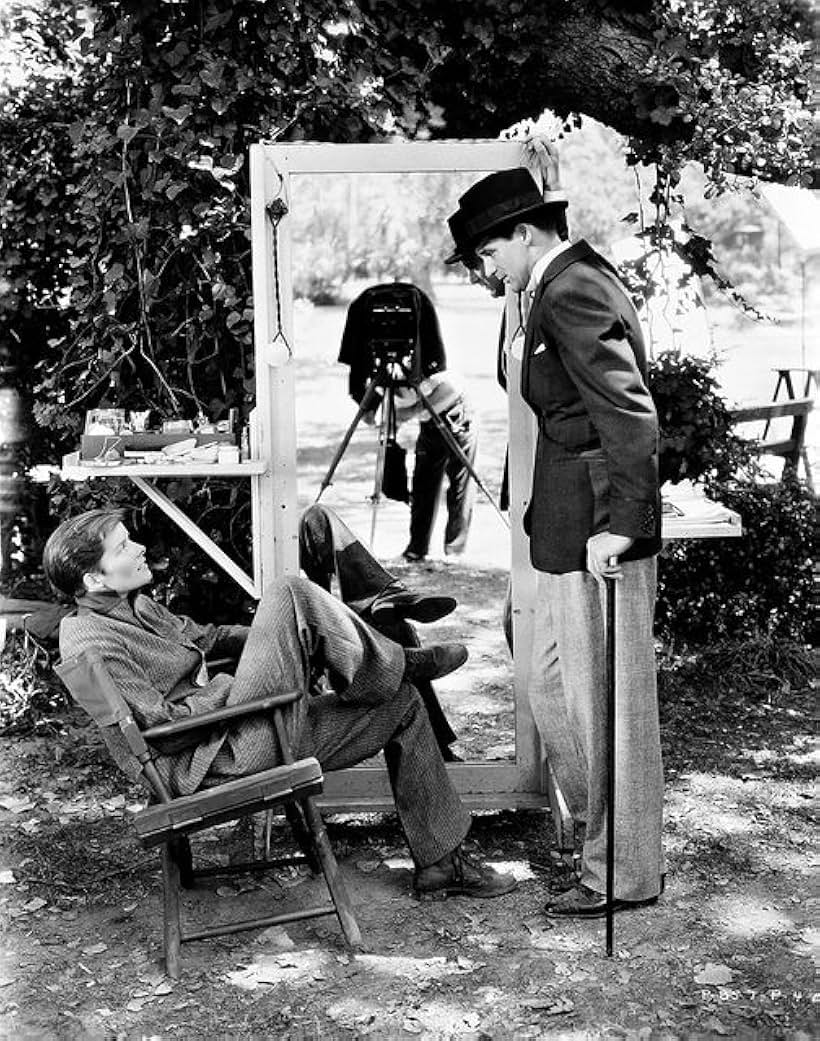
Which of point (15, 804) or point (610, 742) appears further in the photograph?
point (15, 804)

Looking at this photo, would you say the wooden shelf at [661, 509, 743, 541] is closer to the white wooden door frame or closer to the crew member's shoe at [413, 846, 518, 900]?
the white wooden door frame

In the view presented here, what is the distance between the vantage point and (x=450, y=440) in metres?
4.97

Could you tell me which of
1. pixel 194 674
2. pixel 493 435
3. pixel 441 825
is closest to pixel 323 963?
pixel 441 825

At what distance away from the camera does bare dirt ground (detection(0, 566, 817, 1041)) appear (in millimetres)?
3215

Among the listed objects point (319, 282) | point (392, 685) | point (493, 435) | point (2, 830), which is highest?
point (319, 282)

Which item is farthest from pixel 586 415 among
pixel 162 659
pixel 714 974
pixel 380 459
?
pixel 380 459

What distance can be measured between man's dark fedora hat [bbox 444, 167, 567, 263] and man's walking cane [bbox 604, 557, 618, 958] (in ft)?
2.87

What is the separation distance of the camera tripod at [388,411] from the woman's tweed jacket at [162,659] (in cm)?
93

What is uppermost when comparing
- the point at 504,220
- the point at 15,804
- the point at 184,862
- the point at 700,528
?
the point at 504,220

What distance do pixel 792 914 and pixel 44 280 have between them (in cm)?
388

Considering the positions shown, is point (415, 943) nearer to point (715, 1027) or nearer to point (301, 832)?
point (301, 832)

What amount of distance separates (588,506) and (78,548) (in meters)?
1.25

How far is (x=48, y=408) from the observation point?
17.7 feet

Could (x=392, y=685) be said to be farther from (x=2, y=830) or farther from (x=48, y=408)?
(x=48, y=408)
